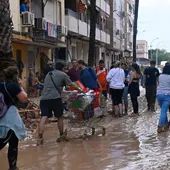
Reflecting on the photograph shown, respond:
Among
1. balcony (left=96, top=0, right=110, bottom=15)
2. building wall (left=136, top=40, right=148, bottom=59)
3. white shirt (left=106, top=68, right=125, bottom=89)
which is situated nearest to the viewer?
white shirt (left=106, top=68, right=125, bottom=89)

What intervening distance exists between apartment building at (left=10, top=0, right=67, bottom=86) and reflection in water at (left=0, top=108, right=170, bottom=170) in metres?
16.4

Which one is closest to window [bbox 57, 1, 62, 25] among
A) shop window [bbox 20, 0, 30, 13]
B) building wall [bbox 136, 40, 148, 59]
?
shop window [bbox 20, 0, 30, 13]

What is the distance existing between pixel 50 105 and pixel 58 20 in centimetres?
2752

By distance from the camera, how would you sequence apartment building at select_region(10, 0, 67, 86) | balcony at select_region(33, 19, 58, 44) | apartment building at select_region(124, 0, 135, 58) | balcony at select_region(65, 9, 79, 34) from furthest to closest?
apartment building at select_region(124, 0, 135, 58) < balcony at select_region(65, 9, 79, 34) < balcony at select_region(33, 19, 58, 44) < apartment building at select_region(10, 0, 67, 86)

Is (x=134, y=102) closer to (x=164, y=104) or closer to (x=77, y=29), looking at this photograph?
(x=164, y=104)

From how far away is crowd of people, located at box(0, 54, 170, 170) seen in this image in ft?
27.2

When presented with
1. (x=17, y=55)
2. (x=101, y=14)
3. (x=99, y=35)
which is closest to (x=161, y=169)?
(x=17, y=55)

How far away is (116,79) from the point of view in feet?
55.2

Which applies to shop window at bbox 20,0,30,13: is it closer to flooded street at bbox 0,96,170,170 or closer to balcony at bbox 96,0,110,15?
flooded street at bbox 0,96,170,170

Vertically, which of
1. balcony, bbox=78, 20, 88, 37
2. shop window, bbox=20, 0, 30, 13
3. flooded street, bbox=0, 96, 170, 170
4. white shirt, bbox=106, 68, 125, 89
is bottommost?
flooded street, bbox=0, 96, 170, 170

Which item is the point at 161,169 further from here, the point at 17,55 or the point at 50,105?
the point at 17,55

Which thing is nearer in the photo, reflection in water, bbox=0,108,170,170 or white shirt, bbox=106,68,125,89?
reflection in water, bbox=0,108,170,170

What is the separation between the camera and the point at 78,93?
1187 cm

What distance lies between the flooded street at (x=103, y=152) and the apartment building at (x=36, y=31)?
16.2 meters
